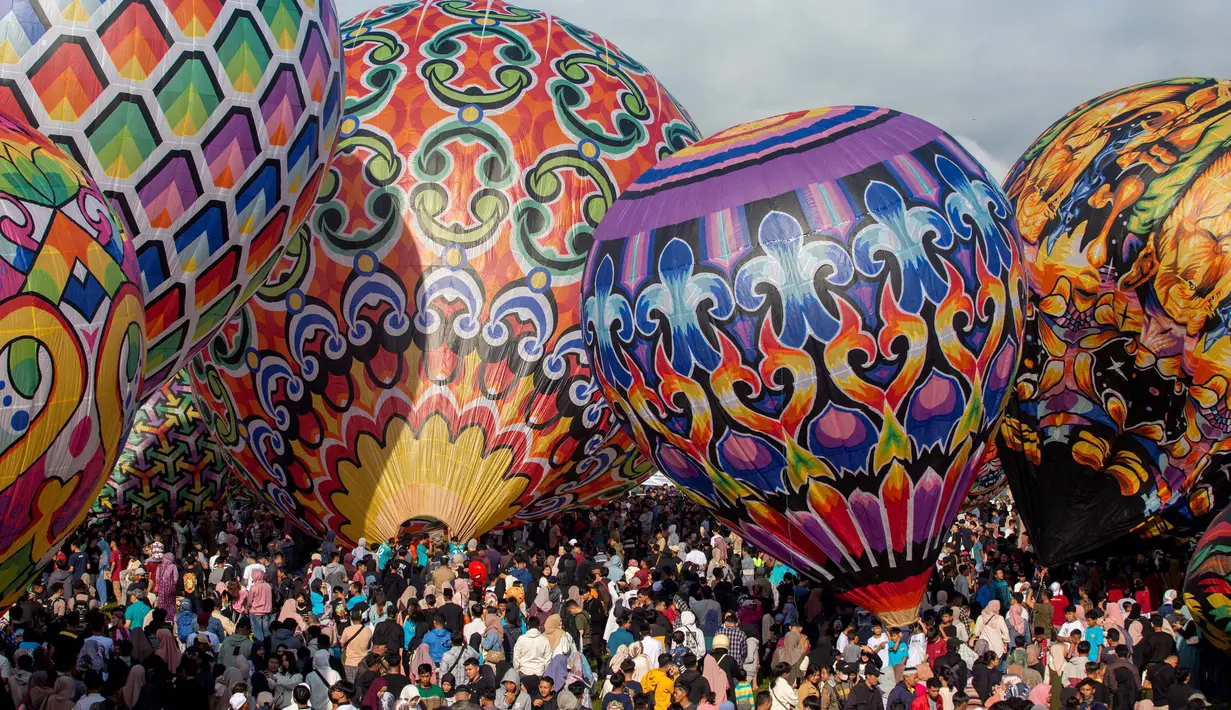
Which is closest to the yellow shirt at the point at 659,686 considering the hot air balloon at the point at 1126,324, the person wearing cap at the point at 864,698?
the person wearing cap at the point at 864,698

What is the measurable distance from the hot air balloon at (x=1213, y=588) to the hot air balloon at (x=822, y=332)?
2419mm

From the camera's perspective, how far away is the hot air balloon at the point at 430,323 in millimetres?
16812

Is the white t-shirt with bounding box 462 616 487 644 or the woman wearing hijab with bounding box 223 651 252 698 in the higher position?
the white t-shirt with bounding box 462 616 487 644

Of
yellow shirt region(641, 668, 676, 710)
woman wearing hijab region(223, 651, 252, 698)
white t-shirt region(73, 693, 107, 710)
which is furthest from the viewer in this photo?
woman wearing hijab region(223, 651, 252, 698)

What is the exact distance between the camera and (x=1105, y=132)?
1919 cm

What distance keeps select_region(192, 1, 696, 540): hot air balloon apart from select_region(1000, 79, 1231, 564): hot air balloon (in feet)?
18.2

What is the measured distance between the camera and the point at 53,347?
28.9 ft

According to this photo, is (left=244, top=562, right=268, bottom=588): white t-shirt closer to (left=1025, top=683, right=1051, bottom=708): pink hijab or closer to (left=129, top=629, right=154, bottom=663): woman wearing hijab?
(left=129, top=629, right=154, bottom=663): woman wearing hijab

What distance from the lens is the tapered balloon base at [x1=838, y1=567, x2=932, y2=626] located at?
48.6 ft

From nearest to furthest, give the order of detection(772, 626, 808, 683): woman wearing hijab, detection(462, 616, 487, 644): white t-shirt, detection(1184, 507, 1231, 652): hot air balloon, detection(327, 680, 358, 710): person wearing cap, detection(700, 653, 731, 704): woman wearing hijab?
detection(327, 680, 358, 710): person wearing cap, detection(700, 653, 731, 704): woman wearing hijab, detection(462, 616, 487, 644): white t-shirt, detection(1184, 507, 1231, 652): hot air balloon, detection(772, 626, 808, 683): woman wearing hijab

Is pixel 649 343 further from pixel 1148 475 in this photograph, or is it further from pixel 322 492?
pixel 1148 475

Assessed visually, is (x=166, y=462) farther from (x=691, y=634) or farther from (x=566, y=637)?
(x=566, y=637)

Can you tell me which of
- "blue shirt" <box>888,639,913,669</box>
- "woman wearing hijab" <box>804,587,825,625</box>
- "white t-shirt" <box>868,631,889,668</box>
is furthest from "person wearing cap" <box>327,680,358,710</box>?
"woman wearing hijab" <box>804,587,825,625</box>

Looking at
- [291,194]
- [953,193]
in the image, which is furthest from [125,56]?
[953,193]
